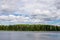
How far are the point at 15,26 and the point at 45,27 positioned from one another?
10.8m

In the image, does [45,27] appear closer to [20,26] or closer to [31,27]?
[31,27]

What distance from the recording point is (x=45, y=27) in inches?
2344

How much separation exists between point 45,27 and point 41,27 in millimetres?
1513

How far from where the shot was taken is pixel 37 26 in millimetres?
60344

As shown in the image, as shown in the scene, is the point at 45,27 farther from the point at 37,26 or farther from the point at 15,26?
the point at 15,26

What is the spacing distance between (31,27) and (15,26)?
19.2 feet

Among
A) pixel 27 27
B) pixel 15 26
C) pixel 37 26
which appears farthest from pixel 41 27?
pixel 15 26

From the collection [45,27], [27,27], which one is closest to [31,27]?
[27,27]

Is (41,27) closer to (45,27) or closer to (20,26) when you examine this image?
(45,27)

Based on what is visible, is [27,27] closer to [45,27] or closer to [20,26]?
[20,26]

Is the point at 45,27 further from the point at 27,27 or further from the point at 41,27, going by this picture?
the point at 27,27

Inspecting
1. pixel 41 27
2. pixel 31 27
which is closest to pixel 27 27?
pixel 31 27

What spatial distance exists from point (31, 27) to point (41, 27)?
12.1 feet

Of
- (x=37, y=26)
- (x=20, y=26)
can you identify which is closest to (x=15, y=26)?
(x=20, y=26)
